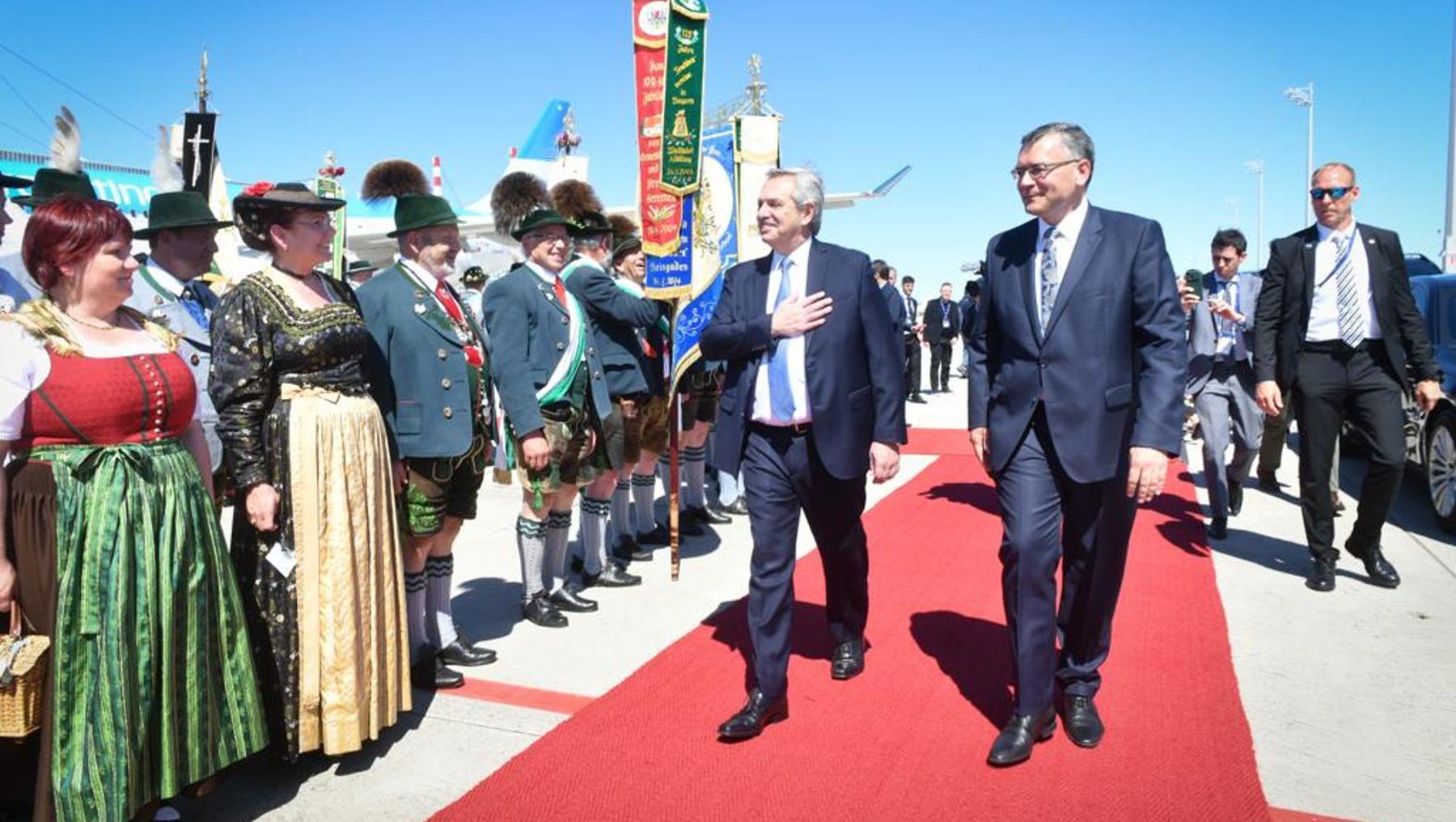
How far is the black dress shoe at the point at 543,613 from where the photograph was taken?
16.0 ft

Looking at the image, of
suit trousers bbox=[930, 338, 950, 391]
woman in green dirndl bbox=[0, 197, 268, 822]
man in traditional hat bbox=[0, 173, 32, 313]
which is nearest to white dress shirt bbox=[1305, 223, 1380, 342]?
woman in green dirndl bbox=[0, 197, 268, 822]

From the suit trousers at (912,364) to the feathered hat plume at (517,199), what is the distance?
11.2 meters

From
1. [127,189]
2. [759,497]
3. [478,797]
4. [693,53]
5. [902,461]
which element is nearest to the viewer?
[478,797]

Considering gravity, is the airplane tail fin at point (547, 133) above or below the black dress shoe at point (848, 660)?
above

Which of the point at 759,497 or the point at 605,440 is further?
the point at 605,440

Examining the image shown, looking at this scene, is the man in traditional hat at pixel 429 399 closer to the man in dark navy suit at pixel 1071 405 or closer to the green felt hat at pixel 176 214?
the green felt hat at pixel 176 214

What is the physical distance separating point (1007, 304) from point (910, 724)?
62.2 inches

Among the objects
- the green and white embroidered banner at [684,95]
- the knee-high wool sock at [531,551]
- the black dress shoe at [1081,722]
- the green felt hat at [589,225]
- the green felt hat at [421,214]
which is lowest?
the black dress shoe at [1081,722]

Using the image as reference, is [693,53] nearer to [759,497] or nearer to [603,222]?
[603,222]

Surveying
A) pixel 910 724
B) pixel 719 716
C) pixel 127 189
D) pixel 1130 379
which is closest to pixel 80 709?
pixel 719 716

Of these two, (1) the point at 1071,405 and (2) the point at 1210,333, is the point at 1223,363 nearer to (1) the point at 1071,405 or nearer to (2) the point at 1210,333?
(2) the point at 1210,333

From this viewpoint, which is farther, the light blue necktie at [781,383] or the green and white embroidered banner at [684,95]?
the green and white embroidered banner at [684,95]

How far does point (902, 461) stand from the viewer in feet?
33.8

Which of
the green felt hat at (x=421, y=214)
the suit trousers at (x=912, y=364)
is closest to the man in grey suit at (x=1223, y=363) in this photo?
the green felt hat at (x=421, y=214)
